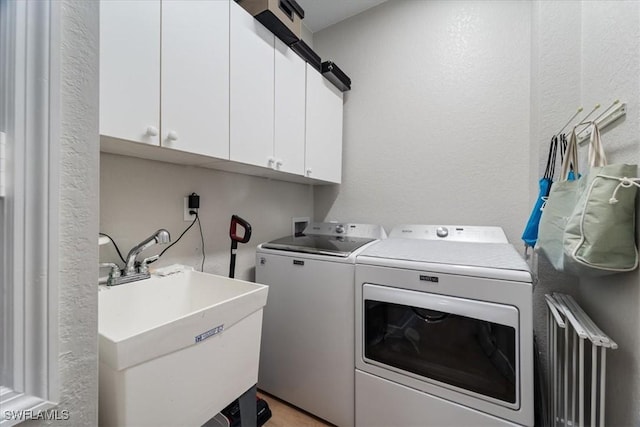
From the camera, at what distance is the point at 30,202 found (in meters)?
0.44

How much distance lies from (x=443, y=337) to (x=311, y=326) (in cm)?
68

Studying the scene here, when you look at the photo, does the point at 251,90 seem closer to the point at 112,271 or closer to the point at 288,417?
the point at 112,271

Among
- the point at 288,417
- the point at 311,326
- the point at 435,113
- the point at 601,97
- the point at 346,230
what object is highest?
the point at 435,113

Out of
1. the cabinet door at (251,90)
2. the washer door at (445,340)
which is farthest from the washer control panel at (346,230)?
the cabinet door at (251,90)

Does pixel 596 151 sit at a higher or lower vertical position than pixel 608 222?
higher

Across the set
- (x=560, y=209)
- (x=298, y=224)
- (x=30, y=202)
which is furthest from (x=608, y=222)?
(x=298, y=224)

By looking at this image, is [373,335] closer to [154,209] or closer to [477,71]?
[154,209]

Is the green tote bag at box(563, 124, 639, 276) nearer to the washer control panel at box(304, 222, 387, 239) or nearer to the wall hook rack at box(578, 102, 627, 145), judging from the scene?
the wall hook rack at box(578, 102, 627, 145)

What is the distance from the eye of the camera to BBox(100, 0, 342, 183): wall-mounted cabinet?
0.86 meters

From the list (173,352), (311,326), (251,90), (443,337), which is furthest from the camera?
(311,326)

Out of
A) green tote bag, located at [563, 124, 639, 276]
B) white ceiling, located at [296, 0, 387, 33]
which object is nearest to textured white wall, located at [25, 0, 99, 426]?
green tote bag, located at [563, 124, 639, 276]

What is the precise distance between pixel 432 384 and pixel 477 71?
1909 mm

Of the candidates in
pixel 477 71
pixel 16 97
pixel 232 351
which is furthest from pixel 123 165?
pixel 477 71

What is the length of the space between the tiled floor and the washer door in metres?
0.56
